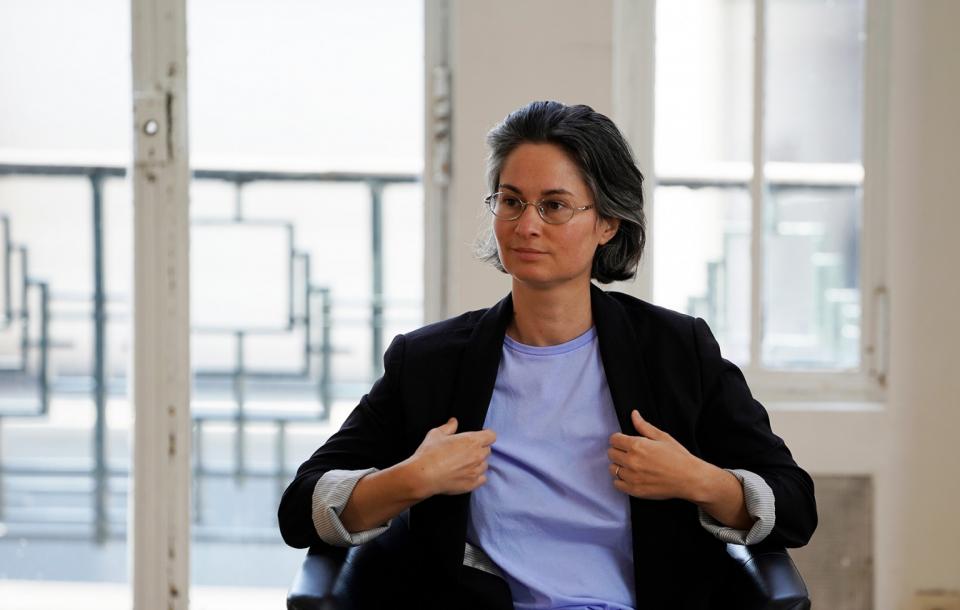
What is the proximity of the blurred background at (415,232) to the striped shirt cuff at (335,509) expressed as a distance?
1.07 m

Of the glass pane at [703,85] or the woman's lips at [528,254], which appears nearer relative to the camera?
the woman's lips at [528,254]

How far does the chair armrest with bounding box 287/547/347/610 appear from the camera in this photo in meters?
1.59

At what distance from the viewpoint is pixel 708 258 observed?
2.94 m

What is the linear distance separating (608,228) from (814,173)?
128cm

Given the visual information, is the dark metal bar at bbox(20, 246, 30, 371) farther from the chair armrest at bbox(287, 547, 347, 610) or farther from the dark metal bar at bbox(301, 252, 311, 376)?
the chair armrest at bbox(287, 547, 347, 610)

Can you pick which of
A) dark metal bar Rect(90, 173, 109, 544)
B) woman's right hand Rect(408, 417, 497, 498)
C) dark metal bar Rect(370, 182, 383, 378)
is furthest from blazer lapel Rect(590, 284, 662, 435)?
dark metal bar Rect(90, 173, 109, 544)

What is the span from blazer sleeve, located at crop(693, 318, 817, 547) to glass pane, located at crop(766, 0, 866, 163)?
50.8 inches

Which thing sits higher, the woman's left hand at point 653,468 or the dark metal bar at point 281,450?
the woman's left hand at point 653,468

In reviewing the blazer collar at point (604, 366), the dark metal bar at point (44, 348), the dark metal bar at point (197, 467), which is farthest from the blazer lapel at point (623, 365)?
the dark metal bar at point (44, 348)

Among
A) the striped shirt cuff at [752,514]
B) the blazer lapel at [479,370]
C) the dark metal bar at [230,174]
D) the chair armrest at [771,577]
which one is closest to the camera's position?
the chair armrest at [771,577]

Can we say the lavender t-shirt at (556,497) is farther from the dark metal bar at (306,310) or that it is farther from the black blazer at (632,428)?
the dark metal bar at (306,310)

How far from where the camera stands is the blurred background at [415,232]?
9.19ft

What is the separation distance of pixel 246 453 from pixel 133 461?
0.30 m

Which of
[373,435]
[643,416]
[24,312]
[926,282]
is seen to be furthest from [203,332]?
[926,282]
